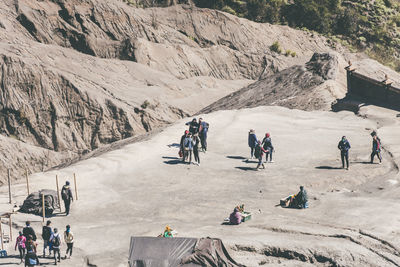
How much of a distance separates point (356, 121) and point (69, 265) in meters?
22.9

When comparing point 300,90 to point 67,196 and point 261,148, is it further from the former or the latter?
point 67,196

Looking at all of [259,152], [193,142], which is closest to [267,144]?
[259,152]

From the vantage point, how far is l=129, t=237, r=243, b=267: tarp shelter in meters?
15.0

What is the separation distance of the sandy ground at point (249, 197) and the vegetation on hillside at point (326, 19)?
46572mm

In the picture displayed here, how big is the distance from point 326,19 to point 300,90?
1411 inches

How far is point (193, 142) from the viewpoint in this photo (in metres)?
26.2

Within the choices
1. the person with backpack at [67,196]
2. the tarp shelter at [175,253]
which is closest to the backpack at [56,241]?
the tarp shelter at [175,253]

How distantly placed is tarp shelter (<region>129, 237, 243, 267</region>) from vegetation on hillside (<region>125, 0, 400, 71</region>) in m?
64.5

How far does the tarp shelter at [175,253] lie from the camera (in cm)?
1504

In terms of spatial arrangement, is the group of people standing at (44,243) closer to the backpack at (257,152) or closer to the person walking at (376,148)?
the backpack at (257,152)

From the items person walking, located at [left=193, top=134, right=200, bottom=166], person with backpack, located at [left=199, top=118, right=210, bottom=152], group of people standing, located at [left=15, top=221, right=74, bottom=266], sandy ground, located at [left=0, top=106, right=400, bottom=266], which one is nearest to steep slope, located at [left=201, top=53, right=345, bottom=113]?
sandy ground, located at [left=0, top=106, right=400, bottom=266]

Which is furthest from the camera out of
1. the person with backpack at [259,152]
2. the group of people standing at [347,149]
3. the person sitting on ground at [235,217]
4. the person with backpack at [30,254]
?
the person with backpack at [259,152]

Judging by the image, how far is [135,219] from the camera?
20234 mm

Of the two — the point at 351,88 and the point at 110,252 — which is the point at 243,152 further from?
the point at 351,88
